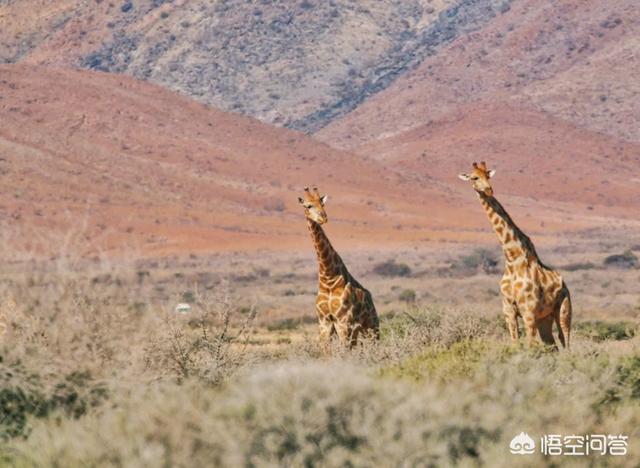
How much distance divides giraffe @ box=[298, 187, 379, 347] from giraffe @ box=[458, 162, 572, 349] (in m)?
1.64

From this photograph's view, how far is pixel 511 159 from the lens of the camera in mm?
120500

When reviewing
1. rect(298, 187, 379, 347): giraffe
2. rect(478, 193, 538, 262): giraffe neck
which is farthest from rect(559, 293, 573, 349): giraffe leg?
rect(298, 187, 379, 347): giraffe

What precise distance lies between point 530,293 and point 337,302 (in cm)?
227

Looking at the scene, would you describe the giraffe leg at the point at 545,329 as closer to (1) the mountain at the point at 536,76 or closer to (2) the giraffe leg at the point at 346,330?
(2) the giraffe leg at the point at 346,330

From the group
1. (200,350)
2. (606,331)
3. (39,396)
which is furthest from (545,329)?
(606,331)

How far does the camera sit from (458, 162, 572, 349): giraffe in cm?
1408

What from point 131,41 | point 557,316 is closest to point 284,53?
point 131,41

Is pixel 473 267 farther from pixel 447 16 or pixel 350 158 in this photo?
pixel 447 16

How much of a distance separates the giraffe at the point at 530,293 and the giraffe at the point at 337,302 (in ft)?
5.38

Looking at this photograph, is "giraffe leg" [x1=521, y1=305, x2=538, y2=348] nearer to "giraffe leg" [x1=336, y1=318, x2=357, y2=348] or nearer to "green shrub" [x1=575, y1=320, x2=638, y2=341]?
"giraffe leg" [x1=336, y1=318, x2=357, y2=348]

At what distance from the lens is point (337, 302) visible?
15.2 meters

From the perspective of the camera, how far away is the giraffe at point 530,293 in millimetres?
14078

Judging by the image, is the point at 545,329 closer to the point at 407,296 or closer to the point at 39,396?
the point at 39,396

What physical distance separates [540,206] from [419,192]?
10455 millimetres
